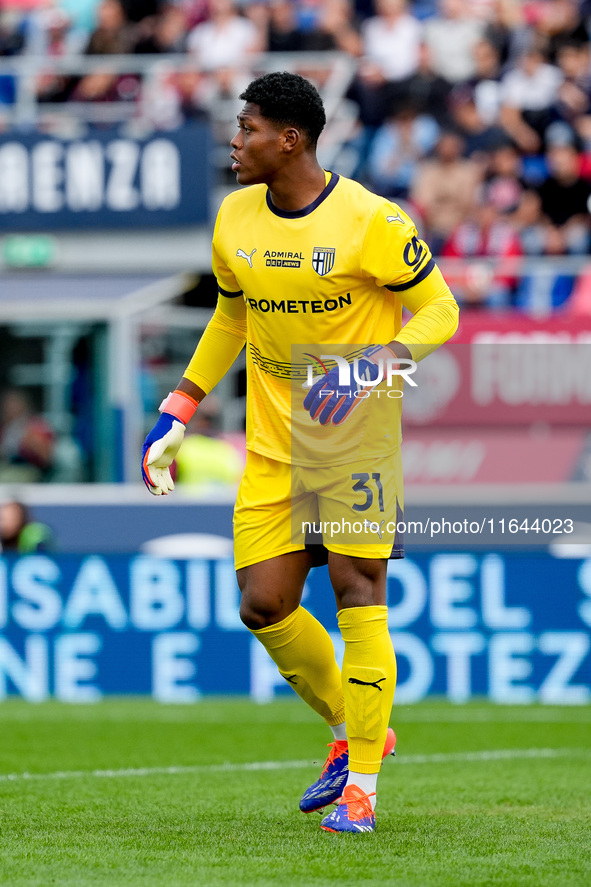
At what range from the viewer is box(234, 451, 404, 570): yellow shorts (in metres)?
4.64

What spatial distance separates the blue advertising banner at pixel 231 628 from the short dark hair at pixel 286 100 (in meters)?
5.54

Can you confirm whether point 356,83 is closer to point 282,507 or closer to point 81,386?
point 81,386

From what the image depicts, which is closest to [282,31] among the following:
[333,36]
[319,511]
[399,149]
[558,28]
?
[333,36]

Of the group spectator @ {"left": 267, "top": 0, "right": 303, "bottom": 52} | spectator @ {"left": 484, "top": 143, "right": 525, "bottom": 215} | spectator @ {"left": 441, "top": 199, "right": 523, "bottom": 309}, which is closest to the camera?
spectator @ {"left": 441, "top": 199, "right": 523, "bottom": 309}

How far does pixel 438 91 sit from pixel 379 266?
9851 mm

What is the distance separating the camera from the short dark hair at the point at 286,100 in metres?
4.65

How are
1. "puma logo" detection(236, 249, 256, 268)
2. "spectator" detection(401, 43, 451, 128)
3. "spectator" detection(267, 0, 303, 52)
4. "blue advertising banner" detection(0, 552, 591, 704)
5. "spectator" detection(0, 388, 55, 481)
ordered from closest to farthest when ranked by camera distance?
"puma logo" detection(236, 249, 256, 268) → "blue advertising banner" detection(0, 552, 591, 704) → "spectator" detection(0, 388, 55, 481) → "spectator" detection(401, 43, 451, 128) → "spectator" detection(267, 0, 303, 52)

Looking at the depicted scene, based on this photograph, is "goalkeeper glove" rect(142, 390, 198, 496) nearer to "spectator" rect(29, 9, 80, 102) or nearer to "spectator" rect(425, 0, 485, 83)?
"spectator" rect(425, 0, 485, 83)

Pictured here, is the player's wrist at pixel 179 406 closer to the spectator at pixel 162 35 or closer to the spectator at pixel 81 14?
the spectator at pixel 162 35

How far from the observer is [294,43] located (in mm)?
14500

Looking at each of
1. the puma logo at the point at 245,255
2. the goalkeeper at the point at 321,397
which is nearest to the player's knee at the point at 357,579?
the goalkeeper at the point at 321,397

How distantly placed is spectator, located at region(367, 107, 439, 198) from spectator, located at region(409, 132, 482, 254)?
509 mm

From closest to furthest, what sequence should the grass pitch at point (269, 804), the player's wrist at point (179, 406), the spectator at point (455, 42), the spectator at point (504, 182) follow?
the grass pitch at point (269, 804) → the player's wrist at point (179, 406) → the spectator at point (504, 182) → the spectator at point (455, 42)

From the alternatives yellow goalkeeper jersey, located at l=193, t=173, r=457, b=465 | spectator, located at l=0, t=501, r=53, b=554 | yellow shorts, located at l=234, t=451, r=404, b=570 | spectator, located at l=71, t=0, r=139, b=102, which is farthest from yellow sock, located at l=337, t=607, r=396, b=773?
spectator, located at l=71, t=0, r=139, b=102
